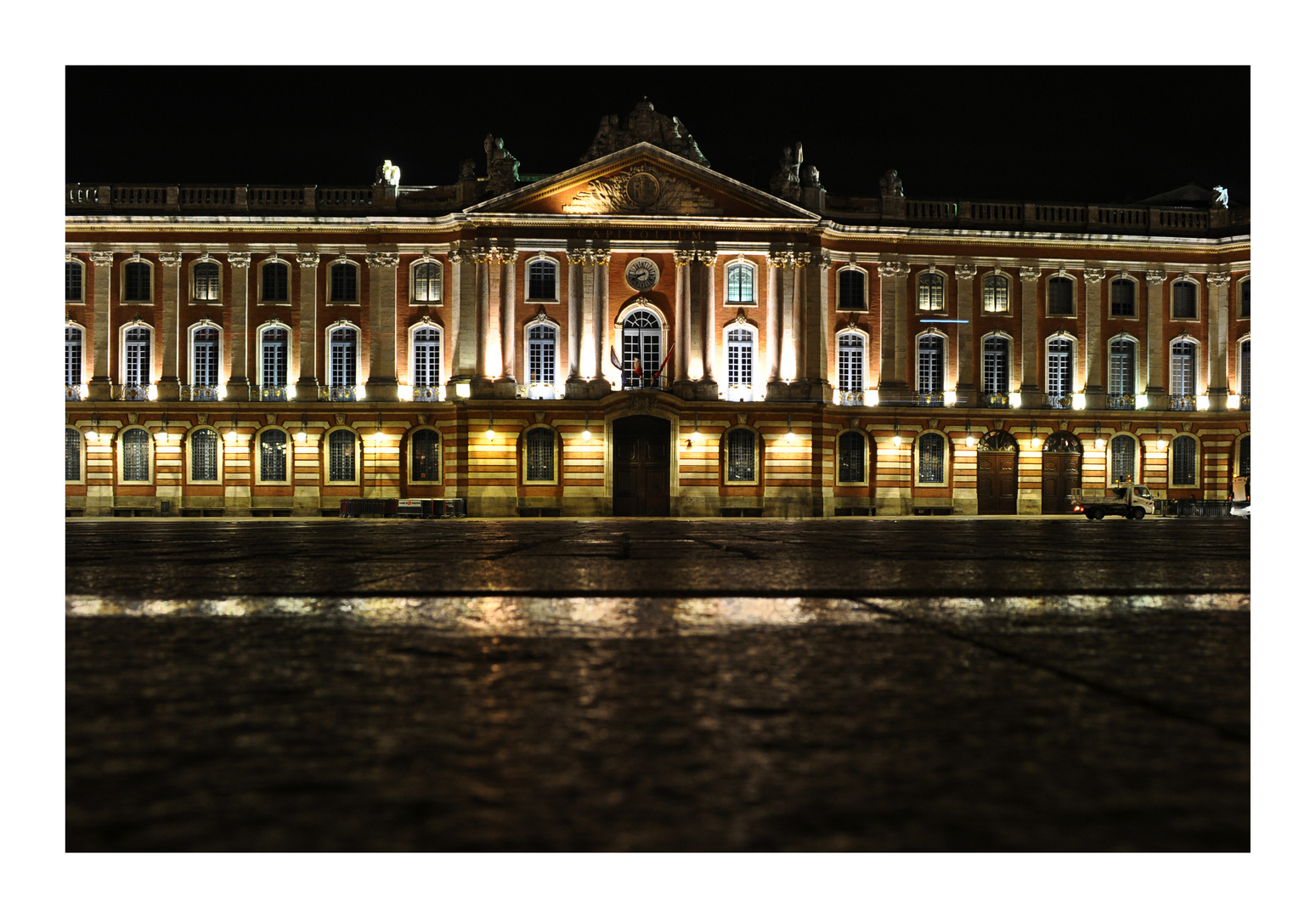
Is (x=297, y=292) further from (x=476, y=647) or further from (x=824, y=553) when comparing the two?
(x=476, y=647)

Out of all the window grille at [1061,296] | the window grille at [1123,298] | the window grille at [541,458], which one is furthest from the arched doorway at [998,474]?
the window grille at [541,458]

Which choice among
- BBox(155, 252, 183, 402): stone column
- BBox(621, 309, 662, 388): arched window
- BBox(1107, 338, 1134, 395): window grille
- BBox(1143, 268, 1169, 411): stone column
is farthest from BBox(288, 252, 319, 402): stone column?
BBox(1143, 268, 1169, 411): stone column

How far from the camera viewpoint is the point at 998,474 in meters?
45.8

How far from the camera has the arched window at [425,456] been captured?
144 ft

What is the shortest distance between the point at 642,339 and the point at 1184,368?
2425 cm

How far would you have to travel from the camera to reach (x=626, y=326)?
4353cm

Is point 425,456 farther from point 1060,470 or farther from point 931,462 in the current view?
point 1060,470

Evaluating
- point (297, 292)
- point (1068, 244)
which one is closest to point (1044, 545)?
point (1068, 244)

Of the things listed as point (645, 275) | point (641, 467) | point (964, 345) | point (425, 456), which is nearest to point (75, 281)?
point (425, 456)

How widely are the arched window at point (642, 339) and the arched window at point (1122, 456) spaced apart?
20.4m

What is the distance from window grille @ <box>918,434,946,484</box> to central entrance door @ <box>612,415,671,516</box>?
11.1 m

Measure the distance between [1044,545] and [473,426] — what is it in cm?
2747

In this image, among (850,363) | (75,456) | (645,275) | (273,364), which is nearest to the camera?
→ (645,275)

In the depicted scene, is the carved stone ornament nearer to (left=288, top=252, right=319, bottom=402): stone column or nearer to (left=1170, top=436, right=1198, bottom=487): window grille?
(left=288, top=252, right=319, bottom=402): stone column
